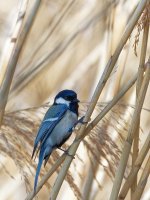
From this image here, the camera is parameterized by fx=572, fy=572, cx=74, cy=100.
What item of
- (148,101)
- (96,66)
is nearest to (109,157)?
(148,101)

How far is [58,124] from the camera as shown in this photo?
1.75 metres

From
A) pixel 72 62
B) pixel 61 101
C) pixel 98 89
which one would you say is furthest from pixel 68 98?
pixel 72 62

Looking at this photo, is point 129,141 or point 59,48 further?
point 59,48

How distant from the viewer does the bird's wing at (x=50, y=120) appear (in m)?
1.62

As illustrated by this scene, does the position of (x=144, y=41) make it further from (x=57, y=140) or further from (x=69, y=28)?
(x=69, y=28)

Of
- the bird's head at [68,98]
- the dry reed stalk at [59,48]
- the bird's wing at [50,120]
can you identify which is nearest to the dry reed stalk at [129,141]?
the bird's wing at [50,120]

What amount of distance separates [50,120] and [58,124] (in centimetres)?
5

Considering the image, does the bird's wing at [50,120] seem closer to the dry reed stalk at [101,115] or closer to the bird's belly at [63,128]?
the bird's belly at [63,128]

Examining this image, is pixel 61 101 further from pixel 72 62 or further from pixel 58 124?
pixel 72 62

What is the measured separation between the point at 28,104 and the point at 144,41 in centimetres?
142

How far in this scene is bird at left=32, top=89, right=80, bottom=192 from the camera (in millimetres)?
1635

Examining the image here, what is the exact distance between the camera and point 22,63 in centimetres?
249

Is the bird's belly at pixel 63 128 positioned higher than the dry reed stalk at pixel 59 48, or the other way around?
the dry reed stalk at pixel 59 48

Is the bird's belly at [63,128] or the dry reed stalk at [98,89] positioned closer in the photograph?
the dry reed stalk at [98,89]
